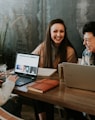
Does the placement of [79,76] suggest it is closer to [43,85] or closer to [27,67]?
[43,85]

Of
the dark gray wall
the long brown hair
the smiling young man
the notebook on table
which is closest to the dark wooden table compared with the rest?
the notebook on table

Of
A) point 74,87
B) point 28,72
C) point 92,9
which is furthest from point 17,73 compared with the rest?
point 92,9

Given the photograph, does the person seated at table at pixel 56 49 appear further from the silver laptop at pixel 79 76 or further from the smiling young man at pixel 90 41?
the silver laptop at pixel 79 76

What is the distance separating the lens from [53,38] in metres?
2.65

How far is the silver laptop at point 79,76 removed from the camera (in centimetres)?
172

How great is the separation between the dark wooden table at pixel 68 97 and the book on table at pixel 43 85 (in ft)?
0.09

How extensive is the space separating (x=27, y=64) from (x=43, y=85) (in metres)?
0.39

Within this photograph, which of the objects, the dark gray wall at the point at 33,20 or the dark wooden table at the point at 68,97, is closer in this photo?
the dark wooden table at the point at 68,97

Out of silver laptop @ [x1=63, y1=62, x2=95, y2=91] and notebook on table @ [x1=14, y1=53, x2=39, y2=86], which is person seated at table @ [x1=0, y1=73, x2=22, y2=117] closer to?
notebook on table @ [x1=14, y1=53, x2=39, y2=86]

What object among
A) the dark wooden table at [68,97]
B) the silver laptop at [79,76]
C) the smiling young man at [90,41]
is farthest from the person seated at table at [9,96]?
the smiling young man at [90,41]

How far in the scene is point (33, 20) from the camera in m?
3.33

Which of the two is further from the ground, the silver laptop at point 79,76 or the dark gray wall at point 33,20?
the dark gray wall at point 33,20

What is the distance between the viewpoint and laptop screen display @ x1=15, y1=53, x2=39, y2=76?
2129 mm

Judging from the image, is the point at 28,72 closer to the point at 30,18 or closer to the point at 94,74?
the point at 94,74
